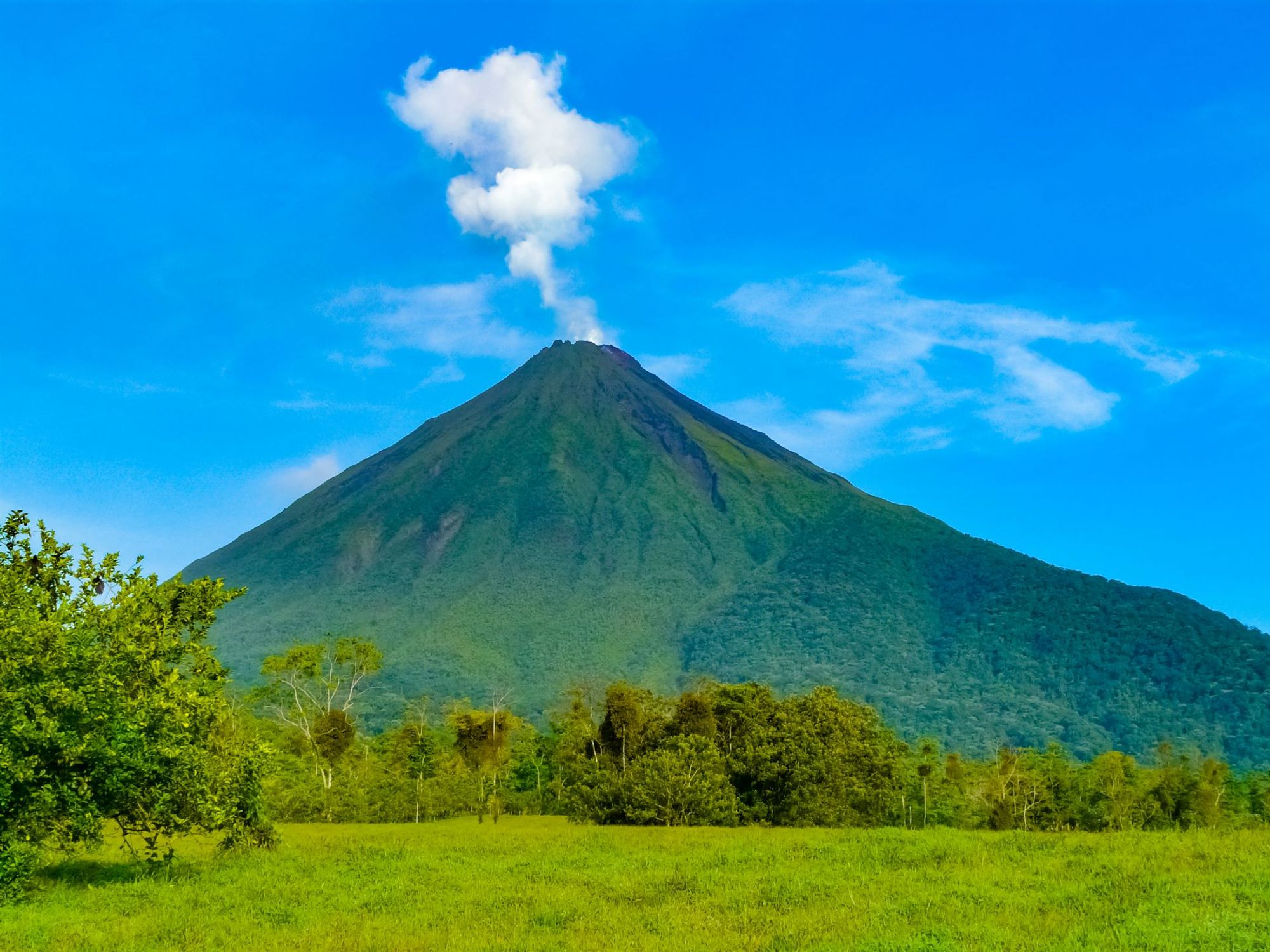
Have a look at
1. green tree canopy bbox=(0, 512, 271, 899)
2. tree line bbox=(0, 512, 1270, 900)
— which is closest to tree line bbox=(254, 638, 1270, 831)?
tree line bbox=(0, 512, 1270, 900)

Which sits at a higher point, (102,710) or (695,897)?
(102,710)

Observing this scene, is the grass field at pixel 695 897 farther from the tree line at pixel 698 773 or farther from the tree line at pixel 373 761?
the tree line at pixel 698 773

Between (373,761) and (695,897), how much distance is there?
55465mm

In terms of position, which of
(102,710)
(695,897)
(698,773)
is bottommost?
(695,897)

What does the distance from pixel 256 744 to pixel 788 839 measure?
52.8 ft

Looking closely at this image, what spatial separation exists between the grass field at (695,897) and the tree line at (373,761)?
2127mm

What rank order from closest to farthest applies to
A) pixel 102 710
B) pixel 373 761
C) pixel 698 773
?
pixel 102 710
pixel 698 773
pixel 373 761

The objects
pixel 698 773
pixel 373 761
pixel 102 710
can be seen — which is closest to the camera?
pixel 102 710

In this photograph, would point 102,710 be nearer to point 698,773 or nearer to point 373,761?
point 698,773

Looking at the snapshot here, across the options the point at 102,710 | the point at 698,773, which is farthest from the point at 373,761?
the point at 102,710

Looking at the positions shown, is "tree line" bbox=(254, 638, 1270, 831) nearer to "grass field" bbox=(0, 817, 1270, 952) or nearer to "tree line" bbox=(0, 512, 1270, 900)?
"tree line" bbox=(0, 512, 1270, 900)

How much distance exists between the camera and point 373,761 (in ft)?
230

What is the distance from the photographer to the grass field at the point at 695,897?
16.0 m

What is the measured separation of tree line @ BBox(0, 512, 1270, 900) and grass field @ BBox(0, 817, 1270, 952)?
2.13 metres
